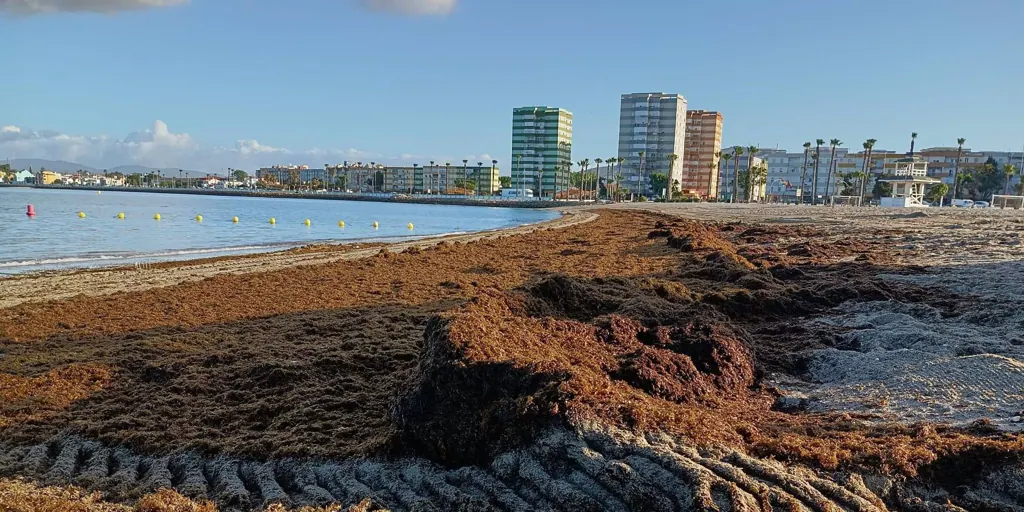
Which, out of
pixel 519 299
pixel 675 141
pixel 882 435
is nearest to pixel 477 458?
pixel 882 435

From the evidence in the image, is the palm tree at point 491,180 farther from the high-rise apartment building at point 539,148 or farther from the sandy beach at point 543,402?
the sandy beach at point 543,402

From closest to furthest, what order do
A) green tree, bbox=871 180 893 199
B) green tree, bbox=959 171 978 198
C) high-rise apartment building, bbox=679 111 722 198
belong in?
green tree, bbox=871 180 893 199 < green tree, bbox=959 171 978 198 < high-rise apartment building, bbox=679 111 722 198

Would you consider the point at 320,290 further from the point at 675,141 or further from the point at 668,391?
the point at 675,141

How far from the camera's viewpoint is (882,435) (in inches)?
141

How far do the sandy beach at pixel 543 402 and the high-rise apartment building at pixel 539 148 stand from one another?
158237 millimetres

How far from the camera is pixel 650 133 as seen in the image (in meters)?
143

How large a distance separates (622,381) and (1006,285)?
745 cm

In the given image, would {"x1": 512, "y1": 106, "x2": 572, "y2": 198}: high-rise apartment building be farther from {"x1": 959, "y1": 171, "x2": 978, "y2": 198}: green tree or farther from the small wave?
the small wave

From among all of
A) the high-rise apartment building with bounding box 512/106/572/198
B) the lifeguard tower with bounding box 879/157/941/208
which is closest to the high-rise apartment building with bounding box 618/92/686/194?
the high-rise apartment building with bounding box 512/106/572/198

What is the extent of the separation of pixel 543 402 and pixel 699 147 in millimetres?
155949

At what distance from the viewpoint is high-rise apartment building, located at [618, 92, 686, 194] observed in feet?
461

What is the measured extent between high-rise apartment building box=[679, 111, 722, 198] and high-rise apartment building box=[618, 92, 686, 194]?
14.6ft

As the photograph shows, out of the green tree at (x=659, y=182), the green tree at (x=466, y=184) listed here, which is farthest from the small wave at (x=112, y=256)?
the green tree at (x=466, y=184)

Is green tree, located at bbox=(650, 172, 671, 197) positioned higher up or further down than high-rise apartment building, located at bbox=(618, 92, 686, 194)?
further down
